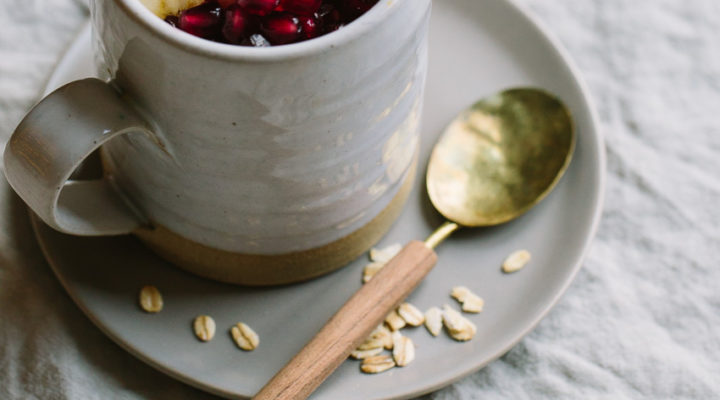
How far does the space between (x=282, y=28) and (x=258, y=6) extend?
0.03 m

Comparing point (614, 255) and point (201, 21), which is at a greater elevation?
point (201, 21)

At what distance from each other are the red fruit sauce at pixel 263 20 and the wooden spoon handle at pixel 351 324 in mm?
264

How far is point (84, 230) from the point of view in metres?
0.78

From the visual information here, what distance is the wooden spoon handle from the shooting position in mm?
758

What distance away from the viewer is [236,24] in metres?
0.66

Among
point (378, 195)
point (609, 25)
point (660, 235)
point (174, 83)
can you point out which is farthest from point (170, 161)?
point (609, 25)

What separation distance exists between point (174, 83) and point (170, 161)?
0.32ft

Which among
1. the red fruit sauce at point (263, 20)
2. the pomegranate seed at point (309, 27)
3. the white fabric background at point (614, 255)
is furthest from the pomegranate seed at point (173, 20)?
the white fabric background at point (614, 255)

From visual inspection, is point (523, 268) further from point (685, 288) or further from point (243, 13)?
point (243, 13)

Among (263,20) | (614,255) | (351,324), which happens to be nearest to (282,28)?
(263,20)

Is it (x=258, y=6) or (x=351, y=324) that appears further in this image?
(x=351, y=324)

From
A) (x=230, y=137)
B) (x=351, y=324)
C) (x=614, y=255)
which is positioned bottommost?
(x=614, y=255)

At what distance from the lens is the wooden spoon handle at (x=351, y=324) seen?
76 centimetres

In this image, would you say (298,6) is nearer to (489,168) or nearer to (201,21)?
(201,21)
